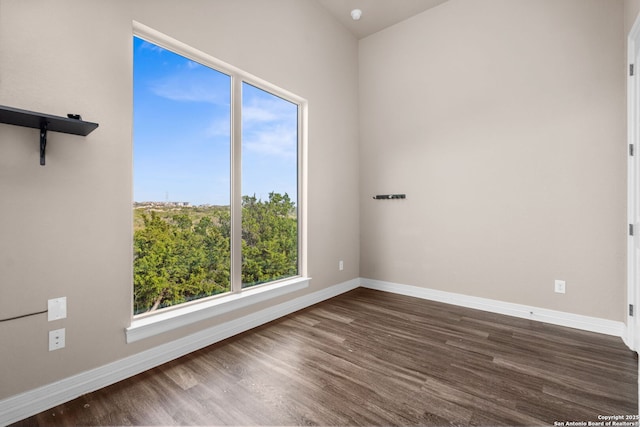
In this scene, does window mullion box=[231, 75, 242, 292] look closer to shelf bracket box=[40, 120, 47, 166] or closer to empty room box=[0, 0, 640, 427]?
empty room box=[0, 0, 640, 427]

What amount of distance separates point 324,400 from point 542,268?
2.43 metres

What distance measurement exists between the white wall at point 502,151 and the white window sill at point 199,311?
1623 mm

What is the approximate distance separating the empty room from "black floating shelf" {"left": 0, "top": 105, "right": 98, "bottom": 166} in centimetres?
1

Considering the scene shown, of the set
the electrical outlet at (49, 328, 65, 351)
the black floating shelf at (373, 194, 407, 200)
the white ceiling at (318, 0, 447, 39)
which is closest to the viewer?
the electrical outlet at (49, 328, 65, 351)

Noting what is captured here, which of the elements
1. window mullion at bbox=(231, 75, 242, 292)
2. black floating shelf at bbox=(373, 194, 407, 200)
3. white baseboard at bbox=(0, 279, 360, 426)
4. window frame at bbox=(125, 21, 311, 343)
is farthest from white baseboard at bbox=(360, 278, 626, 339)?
window mullion at bbox=(231, 75, 242, 292)

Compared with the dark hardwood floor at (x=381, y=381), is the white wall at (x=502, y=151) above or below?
above

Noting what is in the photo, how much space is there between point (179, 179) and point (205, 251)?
0.62 meters

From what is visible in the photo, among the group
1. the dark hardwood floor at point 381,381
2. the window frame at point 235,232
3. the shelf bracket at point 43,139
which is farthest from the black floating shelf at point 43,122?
the dark hardwood floor at point 381,381

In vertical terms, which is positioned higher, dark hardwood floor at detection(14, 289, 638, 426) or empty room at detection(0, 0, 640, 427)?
empty room at detection(0, 0, 640, 427)

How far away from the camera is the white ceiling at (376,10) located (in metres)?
3.32

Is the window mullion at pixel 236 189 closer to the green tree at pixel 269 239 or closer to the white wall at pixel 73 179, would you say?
the green tree at pixel 269 239

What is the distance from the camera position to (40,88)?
61.7 inches

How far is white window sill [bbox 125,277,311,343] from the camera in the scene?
1.94 metres

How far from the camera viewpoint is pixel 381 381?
181cm
